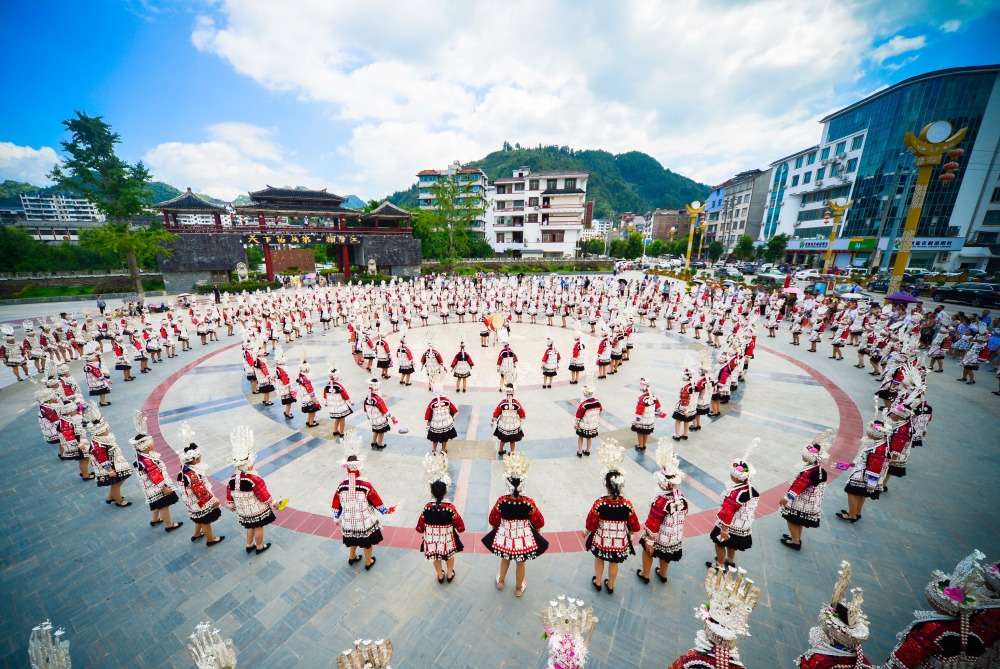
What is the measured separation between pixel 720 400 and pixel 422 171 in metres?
71.5

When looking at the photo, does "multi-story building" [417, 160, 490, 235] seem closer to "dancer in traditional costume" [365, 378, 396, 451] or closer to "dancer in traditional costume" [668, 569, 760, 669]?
"dancer in traditional costume" [365, 378, 396, 451]

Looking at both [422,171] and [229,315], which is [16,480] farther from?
[422,171]

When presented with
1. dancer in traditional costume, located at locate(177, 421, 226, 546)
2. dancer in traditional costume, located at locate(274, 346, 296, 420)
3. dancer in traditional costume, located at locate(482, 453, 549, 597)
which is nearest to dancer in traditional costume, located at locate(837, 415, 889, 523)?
dancer in traditional costume, located at locate(482, 453, 549, 597)

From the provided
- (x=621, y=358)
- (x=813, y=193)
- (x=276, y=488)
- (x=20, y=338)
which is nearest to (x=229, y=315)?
(x=20, y=338)

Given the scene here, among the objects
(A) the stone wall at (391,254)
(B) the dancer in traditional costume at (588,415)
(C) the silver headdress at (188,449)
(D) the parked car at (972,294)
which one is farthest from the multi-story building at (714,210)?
(C) the silver headdress at (188,449)

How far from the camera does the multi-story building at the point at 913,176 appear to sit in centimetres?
3547

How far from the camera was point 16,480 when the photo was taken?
666cm

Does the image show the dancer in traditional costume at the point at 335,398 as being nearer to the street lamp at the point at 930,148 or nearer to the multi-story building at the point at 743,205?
the street lamp at the point at 930,148

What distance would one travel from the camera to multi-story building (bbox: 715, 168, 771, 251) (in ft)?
203

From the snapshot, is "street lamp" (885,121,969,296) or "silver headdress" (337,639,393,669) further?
"street lamp" (885,121,969,296)

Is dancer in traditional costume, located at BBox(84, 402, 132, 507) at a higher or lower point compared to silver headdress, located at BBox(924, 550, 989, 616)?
lower

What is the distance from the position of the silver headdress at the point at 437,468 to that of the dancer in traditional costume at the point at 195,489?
338cm

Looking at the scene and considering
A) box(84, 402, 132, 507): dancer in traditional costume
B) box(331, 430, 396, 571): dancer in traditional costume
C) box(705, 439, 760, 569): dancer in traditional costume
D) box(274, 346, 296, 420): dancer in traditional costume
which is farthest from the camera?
box(274, 346, 296, 420): dancer in traditional costume

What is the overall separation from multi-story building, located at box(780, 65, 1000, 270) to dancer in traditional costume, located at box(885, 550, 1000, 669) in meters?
55.5
